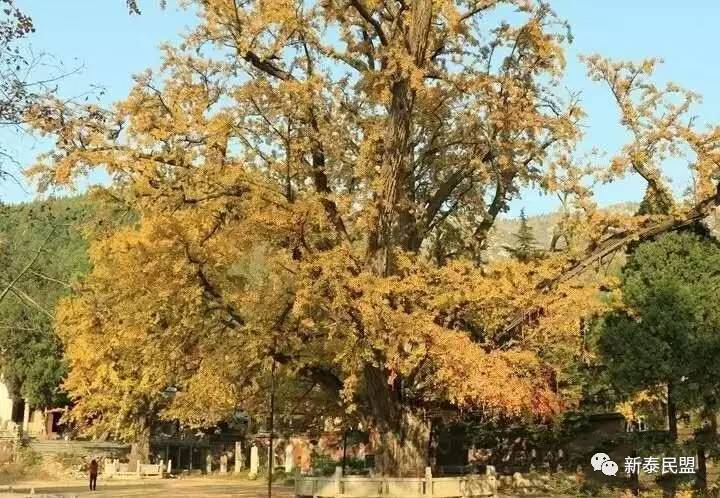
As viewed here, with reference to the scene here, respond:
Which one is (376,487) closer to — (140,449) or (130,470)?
(130,470)

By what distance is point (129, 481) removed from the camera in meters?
40.7

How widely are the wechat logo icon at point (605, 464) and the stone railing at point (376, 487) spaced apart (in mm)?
10422

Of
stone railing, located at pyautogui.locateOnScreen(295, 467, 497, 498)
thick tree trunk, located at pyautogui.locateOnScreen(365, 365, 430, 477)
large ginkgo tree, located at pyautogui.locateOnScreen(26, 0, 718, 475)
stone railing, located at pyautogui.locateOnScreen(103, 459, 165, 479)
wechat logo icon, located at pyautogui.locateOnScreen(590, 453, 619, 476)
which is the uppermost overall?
large ginkgo tree, located at pyautogui.locateOnScreen(26, 0, 718, 475)

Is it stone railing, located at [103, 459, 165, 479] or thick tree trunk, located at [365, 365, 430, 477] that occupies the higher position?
thick tree trunk, located at [365, 365, 430, 477]

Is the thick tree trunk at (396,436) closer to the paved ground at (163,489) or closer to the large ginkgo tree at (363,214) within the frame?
the large ginkgo tree at (363,214)

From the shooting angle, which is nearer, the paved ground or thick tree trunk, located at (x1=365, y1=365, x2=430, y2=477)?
thick tree trunk, located at (x1=365, y1=365, x2=430, y2=477)

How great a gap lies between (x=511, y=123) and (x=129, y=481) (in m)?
29.7

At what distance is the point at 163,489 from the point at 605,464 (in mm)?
19147

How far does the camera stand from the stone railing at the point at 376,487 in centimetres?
1939

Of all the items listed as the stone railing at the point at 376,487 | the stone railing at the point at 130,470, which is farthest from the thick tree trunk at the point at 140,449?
the stone railing at the point at 376,487

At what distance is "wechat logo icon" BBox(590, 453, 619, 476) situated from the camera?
1132 inches

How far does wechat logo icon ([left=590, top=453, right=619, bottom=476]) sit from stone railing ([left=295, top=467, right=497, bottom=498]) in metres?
10.4

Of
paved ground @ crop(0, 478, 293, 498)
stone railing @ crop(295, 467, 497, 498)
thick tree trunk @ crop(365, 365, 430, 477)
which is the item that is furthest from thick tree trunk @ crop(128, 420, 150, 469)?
stone railing @ crop(295, 467, 497, 498)

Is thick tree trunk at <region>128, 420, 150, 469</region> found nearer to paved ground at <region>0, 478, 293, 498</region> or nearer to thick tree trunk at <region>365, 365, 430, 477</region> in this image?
paved ground at <region>0, 478, 293, 498</region>
